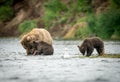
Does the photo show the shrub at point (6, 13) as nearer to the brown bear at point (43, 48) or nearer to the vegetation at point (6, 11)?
the vegetation at point (6, 11)

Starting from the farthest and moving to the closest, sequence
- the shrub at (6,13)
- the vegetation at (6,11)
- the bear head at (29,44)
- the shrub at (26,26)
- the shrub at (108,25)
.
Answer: the vegetation at (6,11) < the shrub at (6,13) < the shrub at (26,26) < the shrub at (108,25) < the bear head at (29,44)

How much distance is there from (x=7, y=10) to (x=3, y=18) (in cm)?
222

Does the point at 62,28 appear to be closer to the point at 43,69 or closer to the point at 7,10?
the point at 7,10

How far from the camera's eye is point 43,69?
2017 cm

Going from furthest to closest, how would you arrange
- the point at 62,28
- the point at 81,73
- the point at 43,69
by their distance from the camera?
the point at 62,28
the point at 43,69
the point at 81,73

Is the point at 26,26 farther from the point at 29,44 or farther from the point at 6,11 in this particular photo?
the point at 29,44

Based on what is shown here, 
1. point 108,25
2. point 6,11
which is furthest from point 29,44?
point 6,11

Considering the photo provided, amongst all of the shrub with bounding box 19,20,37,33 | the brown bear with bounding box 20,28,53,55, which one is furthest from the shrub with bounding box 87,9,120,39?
the brown bear with bounding box 20,28,53,55

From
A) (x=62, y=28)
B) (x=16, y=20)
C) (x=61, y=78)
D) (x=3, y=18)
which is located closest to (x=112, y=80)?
(x=61, y=78)

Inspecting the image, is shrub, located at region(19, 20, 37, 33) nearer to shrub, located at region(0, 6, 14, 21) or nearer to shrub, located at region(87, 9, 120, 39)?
shrub, located at region(0, 6, 14, 21)

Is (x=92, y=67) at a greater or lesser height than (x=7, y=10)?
lesser

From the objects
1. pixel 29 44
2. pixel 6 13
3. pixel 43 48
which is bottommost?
pixel 43 48

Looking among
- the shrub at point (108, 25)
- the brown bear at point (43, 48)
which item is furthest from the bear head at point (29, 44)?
the shrub at point (108, 25)

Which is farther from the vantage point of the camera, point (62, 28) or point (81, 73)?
point (62, 28)
